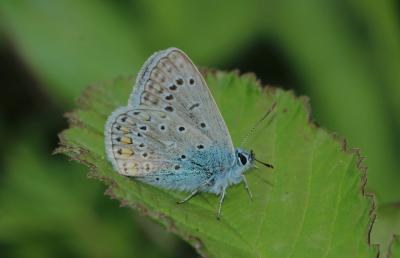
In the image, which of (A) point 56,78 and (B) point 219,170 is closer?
(B) point 219,170

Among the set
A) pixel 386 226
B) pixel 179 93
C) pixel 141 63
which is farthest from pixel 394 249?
pixel 141 63

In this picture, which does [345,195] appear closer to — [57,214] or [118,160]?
[118,160]

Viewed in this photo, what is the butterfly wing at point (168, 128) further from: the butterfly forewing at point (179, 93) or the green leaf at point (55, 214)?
the green leaf at point (55, 214)

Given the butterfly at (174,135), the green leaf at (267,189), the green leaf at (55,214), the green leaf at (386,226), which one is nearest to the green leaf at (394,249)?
the green leaf at (267,189)

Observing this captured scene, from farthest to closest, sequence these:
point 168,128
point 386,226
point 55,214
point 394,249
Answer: point 55,214 < point 168,128 < point 386,226 < point 394,249

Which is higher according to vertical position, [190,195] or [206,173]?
[206,173]

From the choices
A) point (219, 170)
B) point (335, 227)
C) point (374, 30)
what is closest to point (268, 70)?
point (374, 30)

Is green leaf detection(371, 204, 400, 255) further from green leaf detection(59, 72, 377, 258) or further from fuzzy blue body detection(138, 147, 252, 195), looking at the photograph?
fuzzy blue body detection(138, 147, 252, 195)

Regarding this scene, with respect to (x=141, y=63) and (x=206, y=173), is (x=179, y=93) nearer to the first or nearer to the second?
(x=206, y=173)
